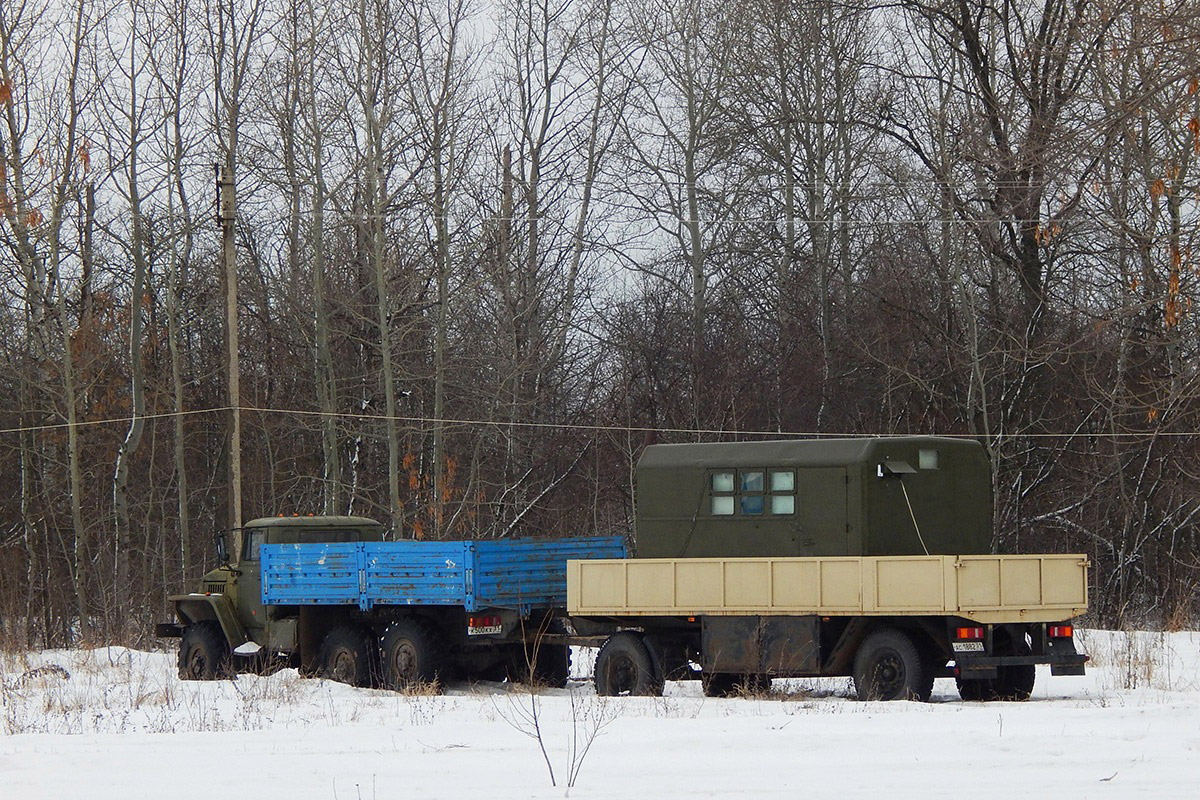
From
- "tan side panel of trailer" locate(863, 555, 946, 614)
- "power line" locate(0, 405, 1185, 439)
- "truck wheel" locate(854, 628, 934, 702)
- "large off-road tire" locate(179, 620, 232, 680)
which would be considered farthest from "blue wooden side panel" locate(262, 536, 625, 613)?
"power line" locate(0, 405, 1185, 439)

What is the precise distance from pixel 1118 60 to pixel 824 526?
6.08 meters

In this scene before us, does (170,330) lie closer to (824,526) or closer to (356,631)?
(356,631)

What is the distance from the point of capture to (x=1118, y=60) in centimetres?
1556

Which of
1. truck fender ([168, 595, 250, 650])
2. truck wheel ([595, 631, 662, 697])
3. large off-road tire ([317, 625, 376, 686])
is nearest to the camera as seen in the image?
truck wheel ([595, 631, 662, 697])


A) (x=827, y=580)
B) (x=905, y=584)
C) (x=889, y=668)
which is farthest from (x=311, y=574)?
(x=905, y=584)

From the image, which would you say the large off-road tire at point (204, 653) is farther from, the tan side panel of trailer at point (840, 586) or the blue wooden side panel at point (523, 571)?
the tan side panel of trailer at point (840, 586)

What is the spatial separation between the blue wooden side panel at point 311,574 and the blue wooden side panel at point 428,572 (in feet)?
0.04

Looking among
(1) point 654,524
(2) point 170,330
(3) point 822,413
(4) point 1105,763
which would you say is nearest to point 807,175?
(3) point 822,413

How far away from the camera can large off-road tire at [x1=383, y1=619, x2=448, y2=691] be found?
19.4 metres

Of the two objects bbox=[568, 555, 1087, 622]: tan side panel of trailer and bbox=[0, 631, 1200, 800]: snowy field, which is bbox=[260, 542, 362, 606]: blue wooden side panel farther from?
bbox=[568, 555, 1087, 622]: tan side panel of trailer

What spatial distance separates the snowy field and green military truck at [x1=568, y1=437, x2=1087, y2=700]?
56 centimetres

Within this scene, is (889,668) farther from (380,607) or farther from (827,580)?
(380,607)

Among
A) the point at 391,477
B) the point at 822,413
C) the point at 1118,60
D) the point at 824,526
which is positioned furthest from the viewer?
the point at 822,413

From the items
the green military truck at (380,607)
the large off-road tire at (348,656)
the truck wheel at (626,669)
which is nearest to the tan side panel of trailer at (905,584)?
the truck wheel at (626,669)
